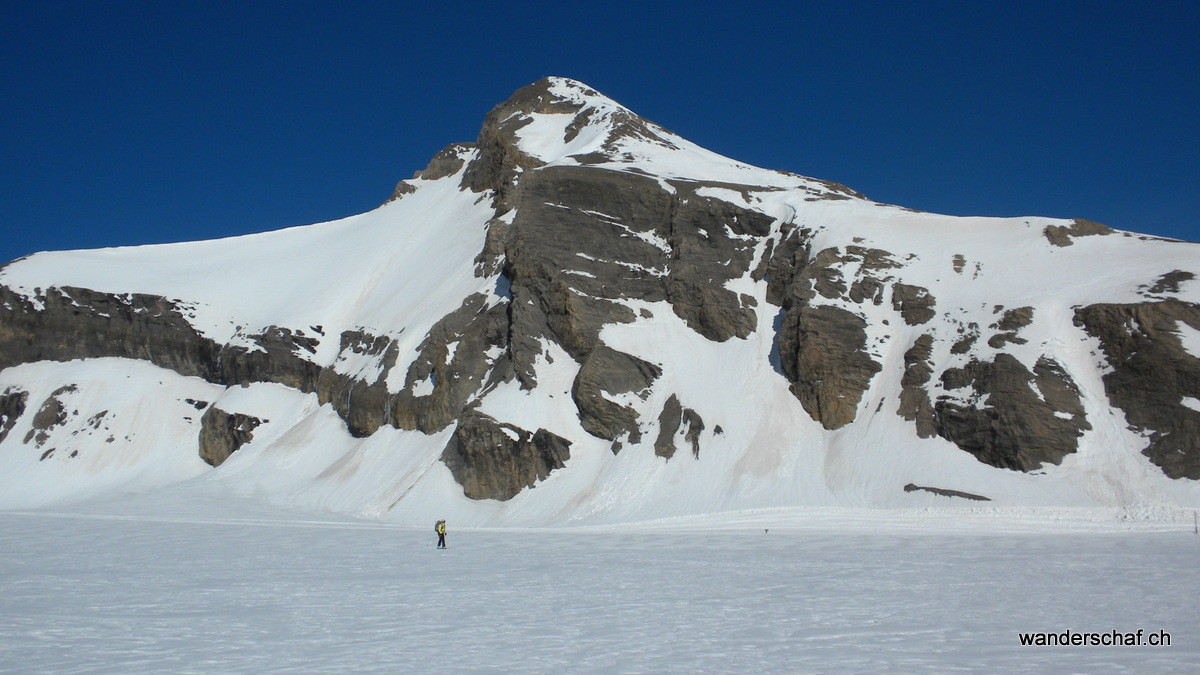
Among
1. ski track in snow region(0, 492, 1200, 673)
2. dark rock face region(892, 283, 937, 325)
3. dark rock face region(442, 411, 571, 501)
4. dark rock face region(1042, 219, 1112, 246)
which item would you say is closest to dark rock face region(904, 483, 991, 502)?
ski track in snow region(0, 492, 1200, 673)

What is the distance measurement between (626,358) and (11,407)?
48.4 meters

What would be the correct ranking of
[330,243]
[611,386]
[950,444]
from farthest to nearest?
[330,243] → [611,386] → [950,444]

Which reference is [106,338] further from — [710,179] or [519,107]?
[710,179]

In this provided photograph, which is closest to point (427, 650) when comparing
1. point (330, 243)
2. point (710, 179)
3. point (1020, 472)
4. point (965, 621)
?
point (965, 621)

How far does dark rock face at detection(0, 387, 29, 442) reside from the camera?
6084cm

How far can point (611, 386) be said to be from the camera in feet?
142

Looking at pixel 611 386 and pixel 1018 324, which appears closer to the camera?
pixel 1018 324

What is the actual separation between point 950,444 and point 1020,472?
10.3ft

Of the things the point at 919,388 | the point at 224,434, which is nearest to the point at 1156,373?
the point at 919,388

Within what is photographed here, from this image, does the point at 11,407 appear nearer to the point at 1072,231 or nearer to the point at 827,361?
the point at 827,361

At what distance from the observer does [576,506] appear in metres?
38.2

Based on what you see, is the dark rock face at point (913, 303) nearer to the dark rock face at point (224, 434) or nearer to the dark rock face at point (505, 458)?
the dark rock face at point (505, 458)

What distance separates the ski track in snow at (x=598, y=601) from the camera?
11.8 meters

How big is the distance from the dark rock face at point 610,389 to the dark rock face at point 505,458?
2.12 meters
